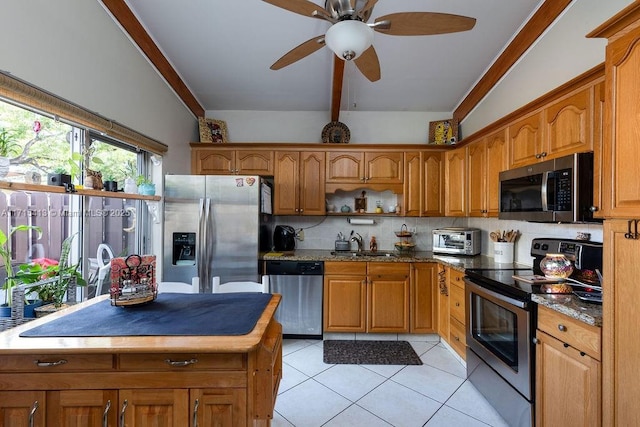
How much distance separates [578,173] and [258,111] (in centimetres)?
324

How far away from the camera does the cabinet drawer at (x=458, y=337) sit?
2.47 metres

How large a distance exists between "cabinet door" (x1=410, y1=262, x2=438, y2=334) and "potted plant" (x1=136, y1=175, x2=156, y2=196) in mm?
2649

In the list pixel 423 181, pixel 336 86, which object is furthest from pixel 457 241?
pixel 336 86

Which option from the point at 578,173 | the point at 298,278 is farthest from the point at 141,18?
the point at 578,173

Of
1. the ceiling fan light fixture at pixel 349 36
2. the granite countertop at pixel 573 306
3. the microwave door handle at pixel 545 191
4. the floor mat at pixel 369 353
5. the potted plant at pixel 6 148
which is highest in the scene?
the ceiling fan light fixture at pixel 349 36

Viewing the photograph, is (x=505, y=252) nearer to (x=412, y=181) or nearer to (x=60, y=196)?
(x=412, y=181)

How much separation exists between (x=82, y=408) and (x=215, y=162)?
2.71 metres

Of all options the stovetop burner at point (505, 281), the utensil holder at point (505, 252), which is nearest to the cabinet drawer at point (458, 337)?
the stovetop burner at point (505, 281)

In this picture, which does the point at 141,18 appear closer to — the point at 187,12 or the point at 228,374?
the point at 187,12

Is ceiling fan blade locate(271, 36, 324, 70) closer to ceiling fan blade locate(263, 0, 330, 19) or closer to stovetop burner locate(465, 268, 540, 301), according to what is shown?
ceiling fan blade locate(263, 0, 330, 19)

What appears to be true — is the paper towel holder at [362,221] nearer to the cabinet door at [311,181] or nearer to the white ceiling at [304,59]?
the cabinet door at [311,181]

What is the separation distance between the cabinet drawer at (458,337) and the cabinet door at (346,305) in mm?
830

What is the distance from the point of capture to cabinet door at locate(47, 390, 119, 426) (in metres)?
1.09

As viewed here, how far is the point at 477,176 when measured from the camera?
2854 millimetres
